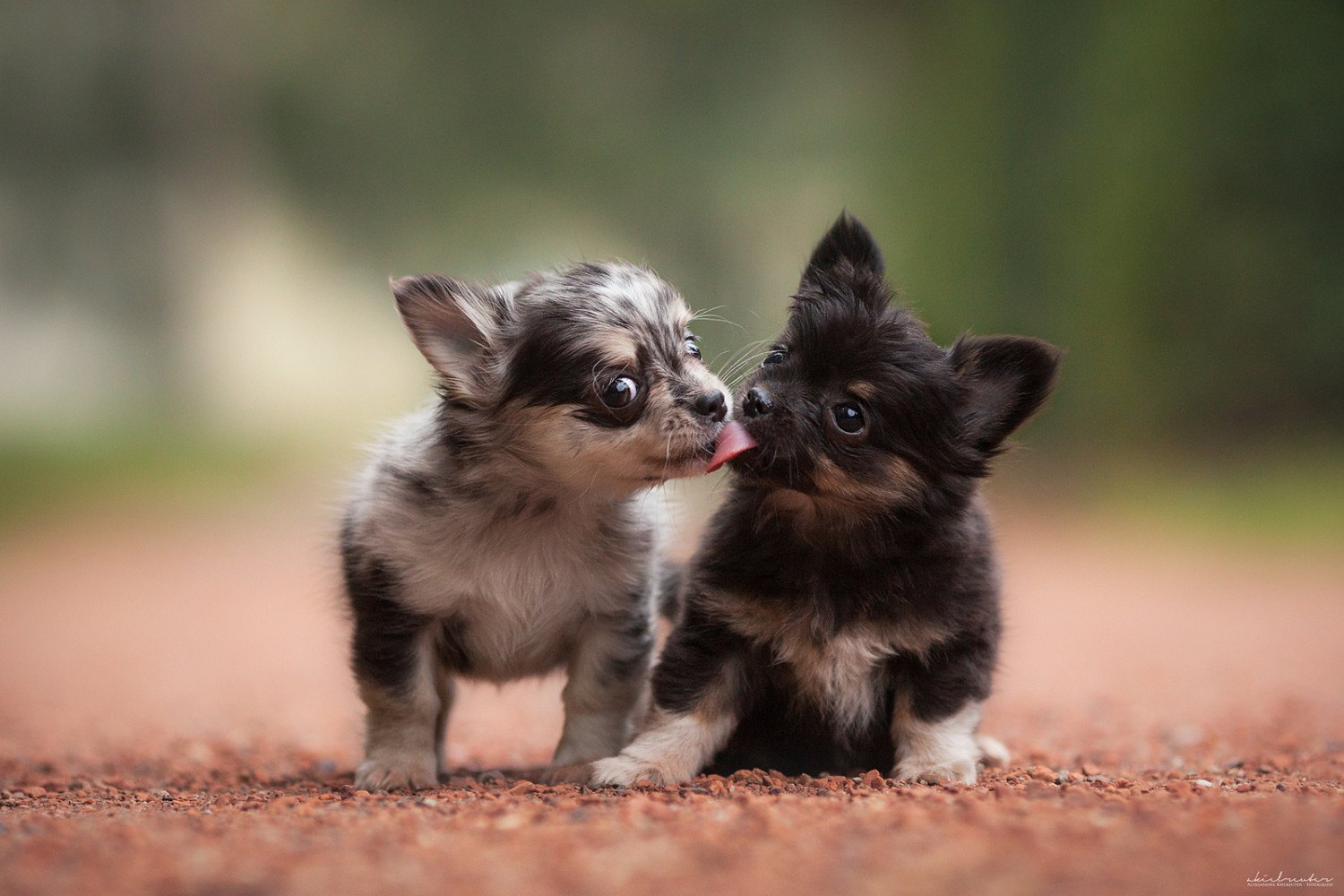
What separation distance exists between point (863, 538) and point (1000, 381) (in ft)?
2.74

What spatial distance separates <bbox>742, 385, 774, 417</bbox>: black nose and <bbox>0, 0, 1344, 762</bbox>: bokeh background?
25.2 ft

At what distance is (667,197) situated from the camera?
819 inches

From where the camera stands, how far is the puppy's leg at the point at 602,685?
4742 millimetres

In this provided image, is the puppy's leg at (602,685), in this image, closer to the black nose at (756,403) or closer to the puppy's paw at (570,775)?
the puppy's paw at (570,775)

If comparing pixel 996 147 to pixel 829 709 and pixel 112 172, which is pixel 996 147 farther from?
pixel 829 709

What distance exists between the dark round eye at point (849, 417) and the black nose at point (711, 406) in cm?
54

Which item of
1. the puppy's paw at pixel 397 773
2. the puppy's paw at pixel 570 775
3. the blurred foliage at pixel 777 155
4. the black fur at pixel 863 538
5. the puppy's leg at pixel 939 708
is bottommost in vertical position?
the puppy's paw at pixel 397 773

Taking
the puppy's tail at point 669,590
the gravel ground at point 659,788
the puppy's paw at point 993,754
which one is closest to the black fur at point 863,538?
the gravel ground at point 659,788

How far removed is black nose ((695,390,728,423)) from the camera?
4609 mm

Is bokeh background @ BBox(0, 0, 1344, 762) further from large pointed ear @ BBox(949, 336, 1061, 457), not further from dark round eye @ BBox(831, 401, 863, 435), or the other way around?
dark round eye @ BBox(831, 401, 863, 435)

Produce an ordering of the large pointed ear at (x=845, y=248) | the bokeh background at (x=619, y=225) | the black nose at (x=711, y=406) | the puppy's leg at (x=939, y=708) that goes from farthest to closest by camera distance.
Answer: the bokeh background at (x=619, y=225) < the large pointed ear at (x=845, y=248) < the black nose at (x=711, y=406) < the puppy's leg at (x=939, y=708)

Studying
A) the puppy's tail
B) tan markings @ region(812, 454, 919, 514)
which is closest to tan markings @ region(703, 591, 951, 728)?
tan markings @ region(812, 454, 919, 514)

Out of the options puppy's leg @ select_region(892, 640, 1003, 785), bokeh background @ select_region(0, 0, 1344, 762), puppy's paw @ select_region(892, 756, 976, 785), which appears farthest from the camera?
bokeh background @ select_region(0, 0, 1344, 762)

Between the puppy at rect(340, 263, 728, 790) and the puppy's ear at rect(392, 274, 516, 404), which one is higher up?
the puppy's ear at rect(392, 274, 516, 404)
